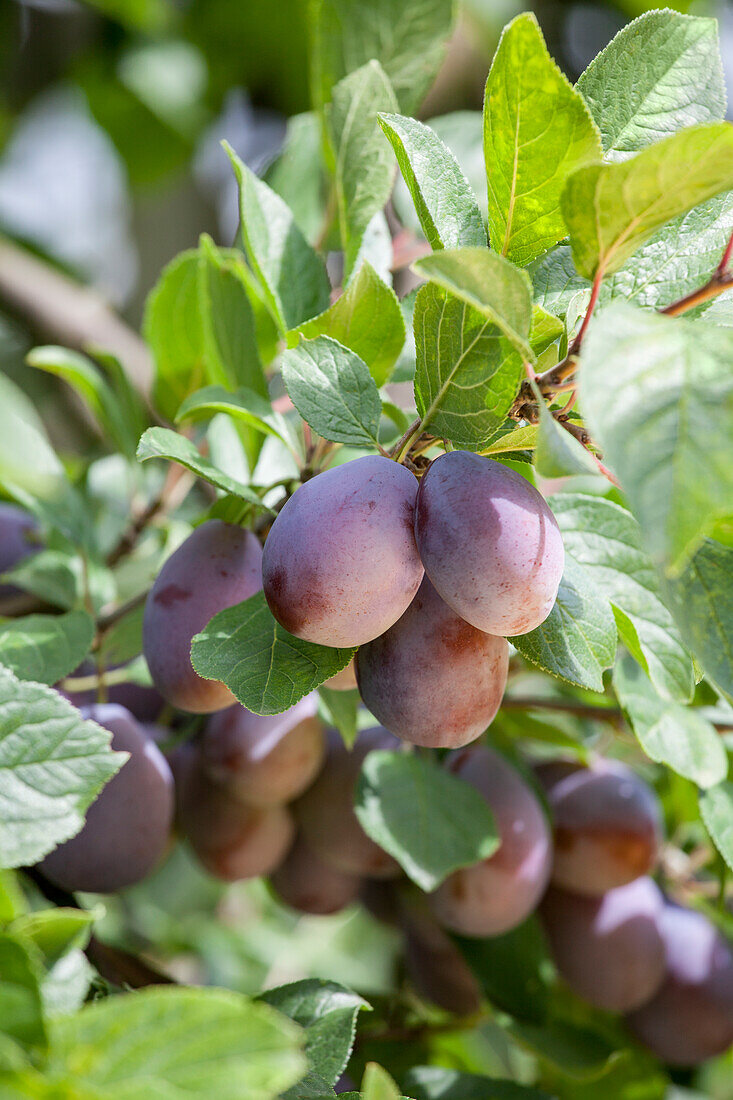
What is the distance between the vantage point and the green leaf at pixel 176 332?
0.57m

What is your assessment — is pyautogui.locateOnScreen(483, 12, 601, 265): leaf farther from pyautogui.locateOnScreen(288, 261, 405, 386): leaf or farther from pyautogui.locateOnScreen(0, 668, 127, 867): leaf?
pyautogui.locateOnScreen(0, 668, 127, 867): leaf

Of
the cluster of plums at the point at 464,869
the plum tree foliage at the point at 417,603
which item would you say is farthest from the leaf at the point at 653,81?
the cluster of plums at the point at 464,869

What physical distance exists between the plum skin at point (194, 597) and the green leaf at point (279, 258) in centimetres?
10

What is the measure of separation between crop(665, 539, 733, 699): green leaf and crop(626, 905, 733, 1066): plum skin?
42cm

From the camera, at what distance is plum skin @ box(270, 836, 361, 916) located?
2.04 feet

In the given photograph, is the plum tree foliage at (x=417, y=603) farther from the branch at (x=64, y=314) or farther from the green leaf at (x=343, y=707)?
the branch at (x=64, y=314)

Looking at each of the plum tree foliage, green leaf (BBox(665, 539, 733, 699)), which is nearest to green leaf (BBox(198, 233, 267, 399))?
the plum tree foliage

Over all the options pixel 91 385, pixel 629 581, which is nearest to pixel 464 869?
pixel 629 581

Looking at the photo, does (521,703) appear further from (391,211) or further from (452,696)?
(391,211)

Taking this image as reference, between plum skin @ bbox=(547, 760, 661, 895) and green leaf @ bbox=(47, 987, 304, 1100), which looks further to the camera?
plum skin @ bbox=(547, 760, 661, 895)

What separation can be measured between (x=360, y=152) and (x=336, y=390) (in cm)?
16

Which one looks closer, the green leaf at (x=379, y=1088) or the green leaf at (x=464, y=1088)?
the green leaf at (x=379, y=1088)

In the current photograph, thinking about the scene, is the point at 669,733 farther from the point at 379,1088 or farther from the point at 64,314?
the point at 64,314

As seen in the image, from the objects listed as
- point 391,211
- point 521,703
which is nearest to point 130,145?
point 391,211
